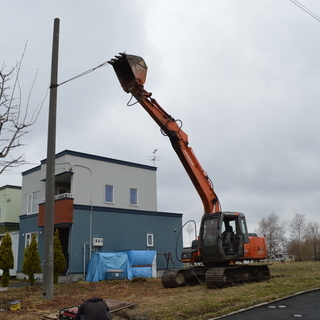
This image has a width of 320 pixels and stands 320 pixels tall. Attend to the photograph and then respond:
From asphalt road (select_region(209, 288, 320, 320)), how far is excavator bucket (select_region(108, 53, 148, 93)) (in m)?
9.30

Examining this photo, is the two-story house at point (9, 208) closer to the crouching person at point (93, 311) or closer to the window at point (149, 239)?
the window at point (149, 239)

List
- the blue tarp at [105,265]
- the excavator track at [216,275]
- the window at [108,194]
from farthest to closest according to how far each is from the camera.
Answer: the window at [108,194], the blue tarp at [105,265], the excavator track at [216,275]

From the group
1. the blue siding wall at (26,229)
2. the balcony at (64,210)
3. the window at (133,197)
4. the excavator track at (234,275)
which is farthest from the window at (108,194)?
the excavator track at (234,275)

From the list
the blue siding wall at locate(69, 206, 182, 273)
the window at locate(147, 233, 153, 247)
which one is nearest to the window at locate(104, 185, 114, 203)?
the blue siding wall at locate(69, 206, 182, 273)

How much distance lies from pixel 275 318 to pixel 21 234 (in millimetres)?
21351

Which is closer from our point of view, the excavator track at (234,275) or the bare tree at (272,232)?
the excavator track at (234,275)

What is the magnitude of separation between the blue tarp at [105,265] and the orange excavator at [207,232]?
5513mm

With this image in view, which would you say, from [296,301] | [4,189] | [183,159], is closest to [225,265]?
[183,159]

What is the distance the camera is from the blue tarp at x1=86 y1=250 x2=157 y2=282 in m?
21.3

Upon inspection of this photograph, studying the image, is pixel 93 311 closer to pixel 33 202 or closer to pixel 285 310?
pixel 285 310

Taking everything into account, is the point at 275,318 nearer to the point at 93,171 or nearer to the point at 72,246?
the point at 72,246

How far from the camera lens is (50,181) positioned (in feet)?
43.9

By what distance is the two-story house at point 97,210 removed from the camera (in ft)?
73.6

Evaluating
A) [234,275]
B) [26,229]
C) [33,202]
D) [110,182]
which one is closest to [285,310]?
[234,275]
